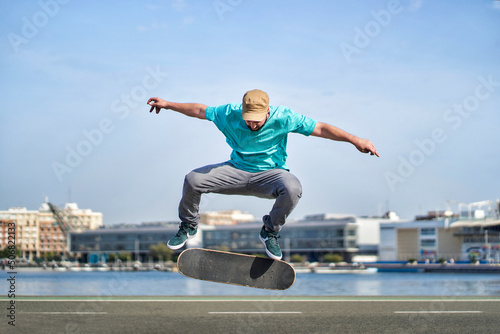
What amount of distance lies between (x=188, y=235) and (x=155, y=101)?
2313 millimetres

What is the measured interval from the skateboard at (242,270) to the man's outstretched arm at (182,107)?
8.66 ft

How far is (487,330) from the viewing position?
12414 millimetres

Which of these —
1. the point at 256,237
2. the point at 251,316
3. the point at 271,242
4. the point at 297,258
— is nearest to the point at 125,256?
the point at 256,237

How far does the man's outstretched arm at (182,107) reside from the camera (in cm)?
942

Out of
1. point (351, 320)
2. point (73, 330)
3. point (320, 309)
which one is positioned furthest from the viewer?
point (320, 309)

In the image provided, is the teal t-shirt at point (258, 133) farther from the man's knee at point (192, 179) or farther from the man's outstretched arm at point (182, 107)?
the man's knee at point (192, 179)

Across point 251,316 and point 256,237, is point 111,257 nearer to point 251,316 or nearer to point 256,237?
point 256,237

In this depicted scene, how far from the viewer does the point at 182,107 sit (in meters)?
9.48

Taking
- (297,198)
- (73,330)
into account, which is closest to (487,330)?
(297,198)

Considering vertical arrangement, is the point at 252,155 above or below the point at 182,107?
below

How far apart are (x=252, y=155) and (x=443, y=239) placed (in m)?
177

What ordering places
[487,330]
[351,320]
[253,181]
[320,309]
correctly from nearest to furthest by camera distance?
[253,181] < [487,330] < [351,320] < [320,309]

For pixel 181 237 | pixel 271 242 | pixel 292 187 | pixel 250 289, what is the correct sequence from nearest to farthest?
pixel 292 187
pixel 181 237
pixel 271 242
pixel 250 289

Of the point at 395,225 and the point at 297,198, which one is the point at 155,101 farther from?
the point at 395,225
